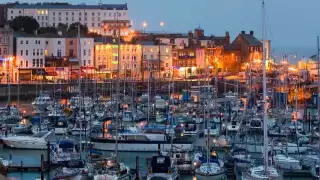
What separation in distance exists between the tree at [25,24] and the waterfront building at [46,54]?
952 centimetres

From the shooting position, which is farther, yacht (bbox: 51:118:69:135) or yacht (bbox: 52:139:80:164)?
yacht (bbox: 51:118:69:135)

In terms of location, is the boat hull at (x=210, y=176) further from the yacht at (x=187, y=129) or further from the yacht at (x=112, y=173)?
the yacht at (x=187, y=129)

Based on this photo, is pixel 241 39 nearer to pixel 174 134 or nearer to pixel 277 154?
pixel 174 134

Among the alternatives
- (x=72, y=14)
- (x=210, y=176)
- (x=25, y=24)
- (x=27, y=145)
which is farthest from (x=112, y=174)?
(x=72, y=14)

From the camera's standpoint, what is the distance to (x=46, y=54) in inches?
2591

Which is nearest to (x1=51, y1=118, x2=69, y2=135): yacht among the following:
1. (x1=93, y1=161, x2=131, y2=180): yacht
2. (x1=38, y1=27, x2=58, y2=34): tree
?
(x1=93, y1=161, x2=131, y2=180): yacht

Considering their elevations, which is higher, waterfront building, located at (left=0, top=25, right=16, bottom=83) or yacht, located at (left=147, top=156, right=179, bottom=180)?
waterfront building, located at (left=0, top=25, right=16, bottom=83)

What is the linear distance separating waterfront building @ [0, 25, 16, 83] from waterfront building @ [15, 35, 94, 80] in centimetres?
89

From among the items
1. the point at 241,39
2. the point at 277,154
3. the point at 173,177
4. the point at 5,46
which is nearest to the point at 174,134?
the point at 277,154

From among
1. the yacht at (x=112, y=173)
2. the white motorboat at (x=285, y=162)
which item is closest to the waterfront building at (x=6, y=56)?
the white motorboat at (x=285, y=162)

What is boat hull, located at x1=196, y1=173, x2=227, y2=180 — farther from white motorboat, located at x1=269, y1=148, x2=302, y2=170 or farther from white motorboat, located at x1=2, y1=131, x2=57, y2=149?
white motorboat, located at x1=2, y1=131, x2=57, y2=149

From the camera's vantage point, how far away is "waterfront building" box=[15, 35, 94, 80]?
209 feet

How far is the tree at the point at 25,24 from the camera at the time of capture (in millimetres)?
74781

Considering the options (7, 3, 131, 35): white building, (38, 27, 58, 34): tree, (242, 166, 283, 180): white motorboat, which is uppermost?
(7, 3, 131, 35): white building
